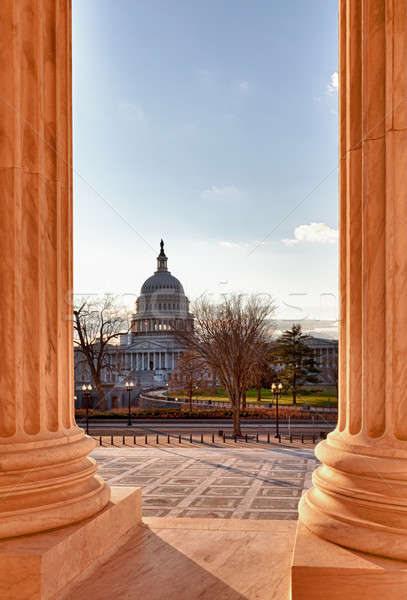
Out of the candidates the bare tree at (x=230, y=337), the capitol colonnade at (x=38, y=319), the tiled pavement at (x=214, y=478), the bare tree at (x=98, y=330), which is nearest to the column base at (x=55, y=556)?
→ the capitol colonnade at (x=38, y=319)

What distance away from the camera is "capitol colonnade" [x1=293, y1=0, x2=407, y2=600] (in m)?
6.75

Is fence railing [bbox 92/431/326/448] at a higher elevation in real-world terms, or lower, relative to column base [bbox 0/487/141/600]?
lower

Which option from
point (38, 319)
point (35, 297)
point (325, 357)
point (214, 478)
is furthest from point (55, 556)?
point (325, 357)

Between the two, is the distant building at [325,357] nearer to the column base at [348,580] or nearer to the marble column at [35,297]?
the marble column at [35,297]

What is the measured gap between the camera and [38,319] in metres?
7.63

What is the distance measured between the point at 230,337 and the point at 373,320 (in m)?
49.9

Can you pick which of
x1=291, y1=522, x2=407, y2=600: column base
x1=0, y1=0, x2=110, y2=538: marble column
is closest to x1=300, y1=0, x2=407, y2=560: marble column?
x1=291, y1=522, x2=407, y2=600: column base

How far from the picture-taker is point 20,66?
25.4ft

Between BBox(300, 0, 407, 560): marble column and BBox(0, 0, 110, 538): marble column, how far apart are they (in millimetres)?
3560

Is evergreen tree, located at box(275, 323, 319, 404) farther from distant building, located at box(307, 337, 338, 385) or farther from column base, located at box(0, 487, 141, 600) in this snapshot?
column base, located at box(0, 487, 141, 600)

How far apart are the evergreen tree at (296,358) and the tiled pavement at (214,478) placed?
55.2m

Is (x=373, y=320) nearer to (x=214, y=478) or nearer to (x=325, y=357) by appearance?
(x=214, y=478)

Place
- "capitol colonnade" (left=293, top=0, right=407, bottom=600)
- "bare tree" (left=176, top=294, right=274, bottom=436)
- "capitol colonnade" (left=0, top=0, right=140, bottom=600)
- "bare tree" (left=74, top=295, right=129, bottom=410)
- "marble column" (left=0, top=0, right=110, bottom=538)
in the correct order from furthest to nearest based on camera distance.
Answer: "bare tree" (left=74, top=295, right=129, bottom=410) → "bare tree" (left=176, top=294, right=274, bottom=436) → "marble column" (left=0, top=0, right=110, bottom=538) → "capitol colonnade" (left=0, top=0, right=140, bottom=600) → "capitol colonnade" (left=293, top=0, right=407, bottom=600)

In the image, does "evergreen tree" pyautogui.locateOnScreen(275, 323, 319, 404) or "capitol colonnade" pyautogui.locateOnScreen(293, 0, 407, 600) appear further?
"evergreen tree" pyautogui.locateOnScreen(275, 323, 319, 404)
